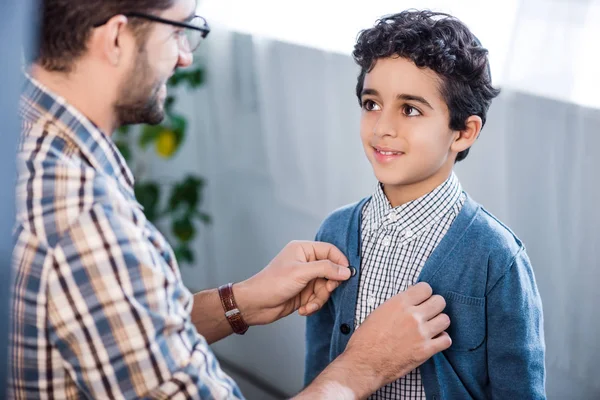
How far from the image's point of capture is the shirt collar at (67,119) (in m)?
1.04

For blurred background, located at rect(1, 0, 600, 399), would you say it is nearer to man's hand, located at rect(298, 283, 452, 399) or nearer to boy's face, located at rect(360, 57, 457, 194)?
boy's face, located at rect(360, 57, 457, 194)

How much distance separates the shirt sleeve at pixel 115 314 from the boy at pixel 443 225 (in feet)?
1.54

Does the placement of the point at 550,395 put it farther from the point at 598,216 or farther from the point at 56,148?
the point at 56,148

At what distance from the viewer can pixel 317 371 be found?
1523 mm

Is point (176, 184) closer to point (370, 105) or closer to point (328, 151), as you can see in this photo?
point (328, 151)

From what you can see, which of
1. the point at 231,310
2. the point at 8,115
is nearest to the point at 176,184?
the point at 231,310

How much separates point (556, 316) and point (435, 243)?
429 millimetres

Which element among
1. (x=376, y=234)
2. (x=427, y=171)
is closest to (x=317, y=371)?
(x=376, y=234)

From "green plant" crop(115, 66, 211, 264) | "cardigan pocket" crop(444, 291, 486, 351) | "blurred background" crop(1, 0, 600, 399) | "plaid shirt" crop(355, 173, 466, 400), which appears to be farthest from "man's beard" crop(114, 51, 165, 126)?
"green plant" crop(115, 66, 211, 264)

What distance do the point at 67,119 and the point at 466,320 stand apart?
0.75m

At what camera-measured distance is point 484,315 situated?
1.27 m

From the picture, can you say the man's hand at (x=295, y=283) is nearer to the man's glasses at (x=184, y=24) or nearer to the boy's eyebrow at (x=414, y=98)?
the boy's eyebrow at (x=414, y=98)

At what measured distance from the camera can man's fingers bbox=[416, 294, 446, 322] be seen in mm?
1229

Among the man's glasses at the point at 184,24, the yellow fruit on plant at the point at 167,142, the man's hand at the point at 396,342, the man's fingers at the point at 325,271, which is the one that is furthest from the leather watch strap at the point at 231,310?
the yellow fruit on plant at the point at 167,142
